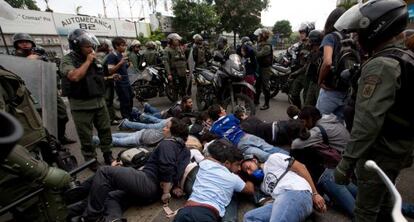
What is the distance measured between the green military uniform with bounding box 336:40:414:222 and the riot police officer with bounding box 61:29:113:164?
278 cm

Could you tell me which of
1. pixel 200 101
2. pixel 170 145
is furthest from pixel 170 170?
pixel 200 101

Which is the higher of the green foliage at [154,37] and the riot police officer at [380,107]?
the green foliage at [154,37]

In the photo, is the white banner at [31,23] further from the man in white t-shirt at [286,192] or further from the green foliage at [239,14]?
the green foliage at [239,14]

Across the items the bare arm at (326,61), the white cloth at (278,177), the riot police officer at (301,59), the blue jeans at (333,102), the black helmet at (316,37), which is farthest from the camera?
the riot police officer at (301,59)

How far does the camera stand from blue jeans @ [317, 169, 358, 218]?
2.42m

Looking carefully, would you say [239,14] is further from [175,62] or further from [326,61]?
[326,61]

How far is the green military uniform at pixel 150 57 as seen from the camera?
7.97m

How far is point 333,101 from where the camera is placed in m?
3.12

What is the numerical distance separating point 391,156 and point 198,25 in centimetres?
2450

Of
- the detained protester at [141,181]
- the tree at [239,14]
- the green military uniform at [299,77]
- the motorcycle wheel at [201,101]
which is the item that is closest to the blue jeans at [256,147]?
the detained protester at [141,181]

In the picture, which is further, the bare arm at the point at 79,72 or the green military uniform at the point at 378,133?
the bare arm at the point at 79,72

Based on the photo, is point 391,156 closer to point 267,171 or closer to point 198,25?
point 267,171

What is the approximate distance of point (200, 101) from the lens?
5992 millimetres

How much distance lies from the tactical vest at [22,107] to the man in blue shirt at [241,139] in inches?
83.7
